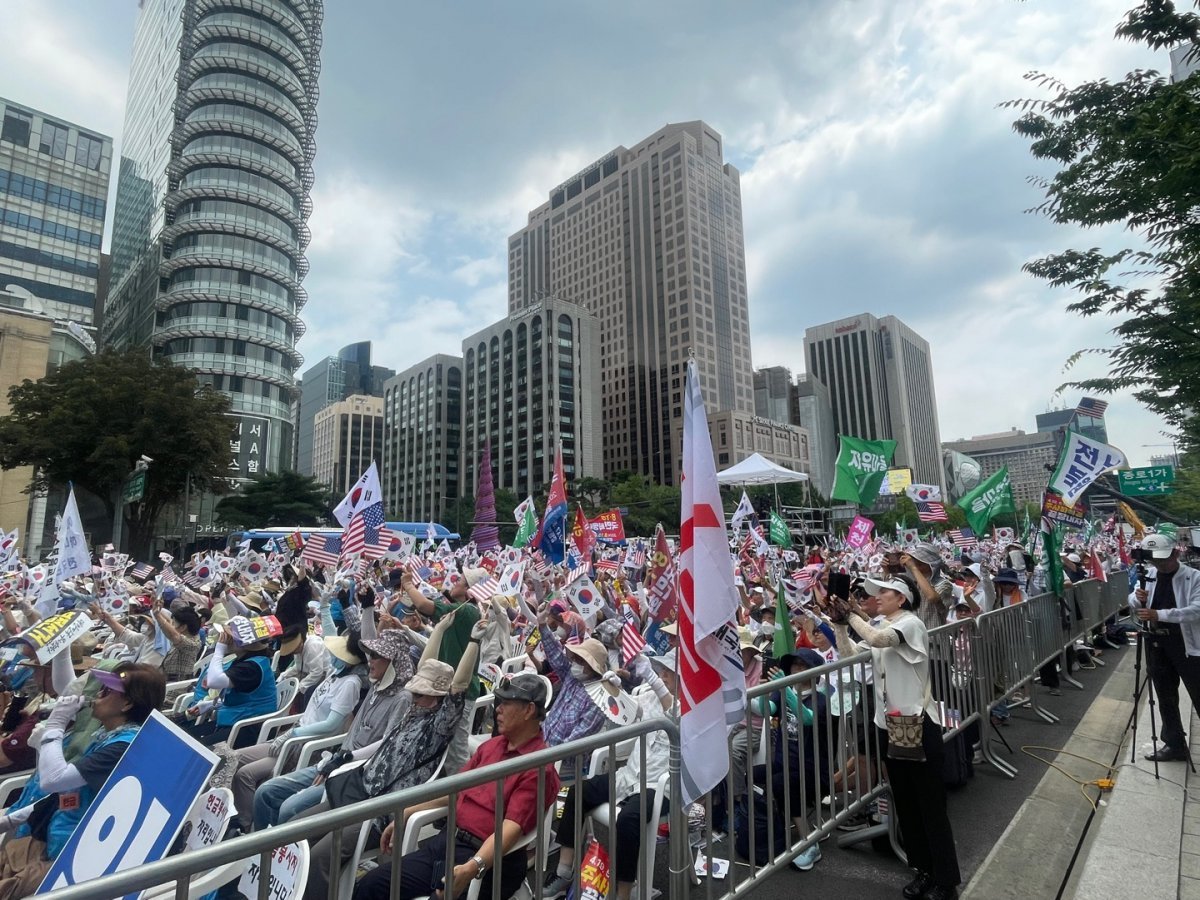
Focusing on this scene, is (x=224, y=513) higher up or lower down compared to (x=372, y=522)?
higher up

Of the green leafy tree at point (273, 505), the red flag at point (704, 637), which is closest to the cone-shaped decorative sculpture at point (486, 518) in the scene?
the red flag at point (704, 637)

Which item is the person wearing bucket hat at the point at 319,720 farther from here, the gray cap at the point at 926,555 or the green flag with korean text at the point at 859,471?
the green flag with korean text at the point at 859,471

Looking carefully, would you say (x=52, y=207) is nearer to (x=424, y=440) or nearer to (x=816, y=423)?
(x=424, y=440)

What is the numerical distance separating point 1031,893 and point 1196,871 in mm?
1033

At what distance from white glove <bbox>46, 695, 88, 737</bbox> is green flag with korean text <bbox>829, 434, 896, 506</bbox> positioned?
49.1ft

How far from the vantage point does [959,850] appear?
444 cm

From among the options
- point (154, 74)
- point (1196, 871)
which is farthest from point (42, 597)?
point (154, 74)

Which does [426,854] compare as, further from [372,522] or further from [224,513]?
[224,513]

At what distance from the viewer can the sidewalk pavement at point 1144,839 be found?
3.77 metres

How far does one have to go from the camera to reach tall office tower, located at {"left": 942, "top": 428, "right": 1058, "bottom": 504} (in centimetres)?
15525

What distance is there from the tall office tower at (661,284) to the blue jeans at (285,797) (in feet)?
346

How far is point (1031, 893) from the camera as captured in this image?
3.84 metres

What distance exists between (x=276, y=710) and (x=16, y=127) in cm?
9569

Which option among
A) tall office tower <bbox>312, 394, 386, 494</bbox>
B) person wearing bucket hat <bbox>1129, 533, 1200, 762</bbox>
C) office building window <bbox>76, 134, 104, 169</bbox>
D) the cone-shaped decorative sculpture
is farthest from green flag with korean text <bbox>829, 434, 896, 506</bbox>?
tall office tower <bbox>312, 394, 386, 494</bbox>
